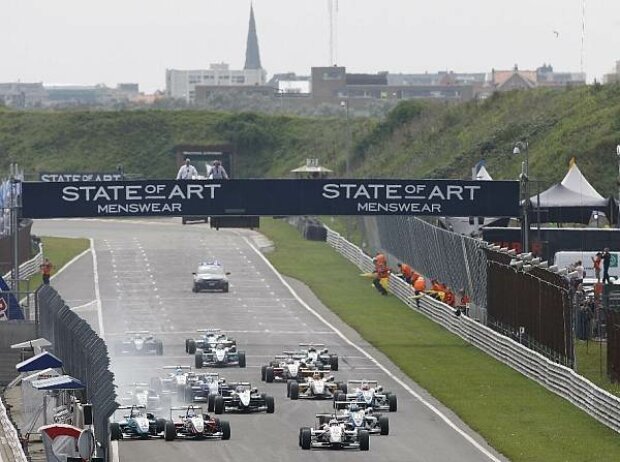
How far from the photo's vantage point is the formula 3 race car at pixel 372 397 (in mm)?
40438

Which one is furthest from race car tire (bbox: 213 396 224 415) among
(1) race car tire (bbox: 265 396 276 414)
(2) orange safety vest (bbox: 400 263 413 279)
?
(2) orange safety vest (bbox: 400 263 413 279)

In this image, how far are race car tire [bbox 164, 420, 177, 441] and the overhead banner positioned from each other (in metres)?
22.1

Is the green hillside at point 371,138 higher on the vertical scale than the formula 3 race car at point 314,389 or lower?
higher

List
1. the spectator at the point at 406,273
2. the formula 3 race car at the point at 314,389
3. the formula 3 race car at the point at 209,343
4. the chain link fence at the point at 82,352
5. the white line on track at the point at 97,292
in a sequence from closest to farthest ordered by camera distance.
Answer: the chain link fence at the point at 82,352
the formula 3 race car at the point at 314,389
the formula 3 race car at the point at 209,343
the white line on track at the point at 97,292
the spectator at the point at 406,273

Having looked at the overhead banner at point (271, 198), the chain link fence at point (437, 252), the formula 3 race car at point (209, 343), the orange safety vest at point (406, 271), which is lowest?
the formula 3 race car at point (209, 343)

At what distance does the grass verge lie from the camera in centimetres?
3691

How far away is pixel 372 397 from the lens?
40.9 m

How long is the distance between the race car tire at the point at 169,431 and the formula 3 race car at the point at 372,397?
516cm

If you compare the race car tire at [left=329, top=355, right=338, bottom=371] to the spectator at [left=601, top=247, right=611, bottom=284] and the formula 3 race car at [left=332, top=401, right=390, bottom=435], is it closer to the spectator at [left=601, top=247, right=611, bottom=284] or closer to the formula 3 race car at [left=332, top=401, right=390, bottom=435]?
the formula 3 race car at [left=332, top=401, right=390, bottom=435]

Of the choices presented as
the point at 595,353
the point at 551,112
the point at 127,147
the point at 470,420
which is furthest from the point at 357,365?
the point at 127,147

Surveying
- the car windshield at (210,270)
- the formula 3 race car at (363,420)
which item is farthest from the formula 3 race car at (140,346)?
the car windshield at (210,270)

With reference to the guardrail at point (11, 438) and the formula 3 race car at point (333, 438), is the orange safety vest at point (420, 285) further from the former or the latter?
the formula 3 race car at point (333, 438)

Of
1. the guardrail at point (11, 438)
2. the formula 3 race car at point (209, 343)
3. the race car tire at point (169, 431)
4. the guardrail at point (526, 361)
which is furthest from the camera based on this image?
the formula 3 race car at point (209, 343)

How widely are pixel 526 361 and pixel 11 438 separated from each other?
683 inches
